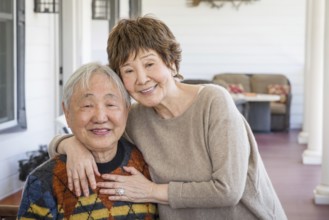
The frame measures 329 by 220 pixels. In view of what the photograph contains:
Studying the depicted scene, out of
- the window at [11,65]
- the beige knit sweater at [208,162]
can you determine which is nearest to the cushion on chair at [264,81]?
the window at [11,65]

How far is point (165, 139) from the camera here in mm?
2205

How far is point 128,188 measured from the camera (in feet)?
6.97

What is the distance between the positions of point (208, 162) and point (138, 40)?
0.43 metres

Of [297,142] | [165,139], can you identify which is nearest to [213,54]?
[297,142]

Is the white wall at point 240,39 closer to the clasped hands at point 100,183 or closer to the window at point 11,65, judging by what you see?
the window at point 11,65

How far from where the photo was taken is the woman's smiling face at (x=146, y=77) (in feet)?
6.89

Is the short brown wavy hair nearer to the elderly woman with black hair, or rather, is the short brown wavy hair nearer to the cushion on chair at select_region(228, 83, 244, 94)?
the elderly woman with black hair

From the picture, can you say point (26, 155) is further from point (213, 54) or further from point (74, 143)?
point (213, 54)

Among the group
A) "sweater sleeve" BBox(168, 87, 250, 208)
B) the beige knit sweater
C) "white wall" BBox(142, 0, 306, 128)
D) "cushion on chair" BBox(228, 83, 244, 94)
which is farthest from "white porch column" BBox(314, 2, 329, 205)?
"white wall" BBox(142, 0, 306, 128)

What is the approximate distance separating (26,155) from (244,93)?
6.97m

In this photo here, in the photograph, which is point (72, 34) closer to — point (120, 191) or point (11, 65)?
point (11, 65)

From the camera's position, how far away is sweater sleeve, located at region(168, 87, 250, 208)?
6.87 feet

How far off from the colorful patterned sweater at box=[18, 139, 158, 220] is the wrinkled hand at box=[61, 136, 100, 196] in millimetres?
19

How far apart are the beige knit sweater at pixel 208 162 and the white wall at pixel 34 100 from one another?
393 centimetres
